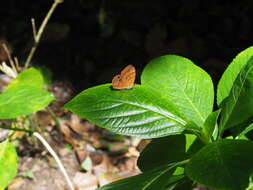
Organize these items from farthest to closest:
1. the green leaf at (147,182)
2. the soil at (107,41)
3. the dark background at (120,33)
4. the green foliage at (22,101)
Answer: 1. the dark background at (120,33)
2. the soil at (107,41)
3. the green foliage at (22,101)
4. the green leaf at (147,182)

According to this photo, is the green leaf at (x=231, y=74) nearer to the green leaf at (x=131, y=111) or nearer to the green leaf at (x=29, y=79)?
the green leaf at (x=131, y=111)

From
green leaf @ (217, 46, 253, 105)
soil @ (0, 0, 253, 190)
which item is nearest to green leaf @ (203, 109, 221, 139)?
green leaf @ (217, 46, 253, 105)

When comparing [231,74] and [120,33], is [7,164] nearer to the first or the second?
[231,74]

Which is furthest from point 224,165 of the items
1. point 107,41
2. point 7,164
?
point 107,41

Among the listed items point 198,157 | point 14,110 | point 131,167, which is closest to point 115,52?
point 131,167

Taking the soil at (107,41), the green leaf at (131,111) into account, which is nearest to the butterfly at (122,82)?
the green leaf at (131,111)

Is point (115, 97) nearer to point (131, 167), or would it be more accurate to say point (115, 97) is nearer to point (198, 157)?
point (198, 157)

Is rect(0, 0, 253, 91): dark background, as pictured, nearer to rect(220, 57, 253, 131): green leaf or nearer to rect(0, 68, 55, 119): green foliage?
rect(0, 68, 55, 119): green foliage
